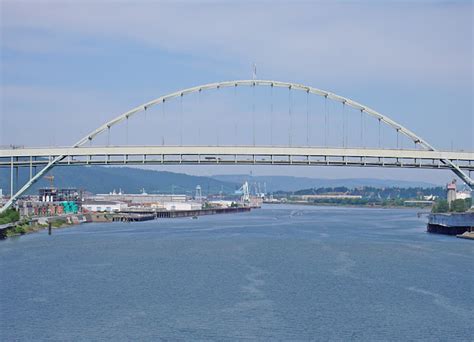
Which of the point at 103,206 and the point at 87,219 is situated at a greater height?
the point at 103,206

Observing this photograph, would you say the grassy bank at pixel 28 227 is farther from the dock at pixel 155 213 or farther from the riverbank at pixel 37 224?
the dock at pixel 155 213

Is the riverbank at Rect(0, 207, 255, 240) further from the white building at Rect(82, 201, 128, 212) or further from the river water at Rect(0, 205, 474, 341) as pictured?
the river water at Rect(0, 205, 474, 341)

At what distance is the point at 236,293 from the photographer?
26078mm

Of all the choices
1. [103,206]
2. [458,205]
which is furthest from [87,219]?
[458,205]

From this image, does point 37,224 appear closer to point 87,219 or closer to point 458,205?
point 87,219

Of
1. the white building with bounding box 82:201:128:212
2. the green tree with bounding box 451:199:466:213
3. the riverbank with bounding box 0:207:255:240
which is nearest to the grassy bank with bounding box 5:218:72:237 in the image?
the riverbank with bounding box 0:207:255:240

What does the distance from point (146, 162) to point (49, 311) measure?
89.5ft

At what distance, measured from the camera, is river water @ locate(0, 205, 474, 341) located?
2083cm

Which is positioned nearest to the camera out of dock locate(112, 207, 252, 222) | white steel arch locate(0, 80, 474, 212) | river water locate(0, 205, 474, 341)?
river water locate(0, 205, 474, 341)

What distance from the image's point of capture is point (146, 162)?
49.9 m

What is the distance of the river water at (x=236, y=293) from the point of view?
20.8 meters

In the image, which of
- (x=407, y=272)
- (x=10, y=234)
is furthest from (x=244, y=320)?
(x=10, y=234)

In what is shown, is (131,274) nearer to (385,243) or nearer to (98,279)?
(98,279)

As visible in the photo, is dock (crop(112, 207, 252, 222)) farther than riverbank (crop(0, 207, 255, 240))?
Yes
